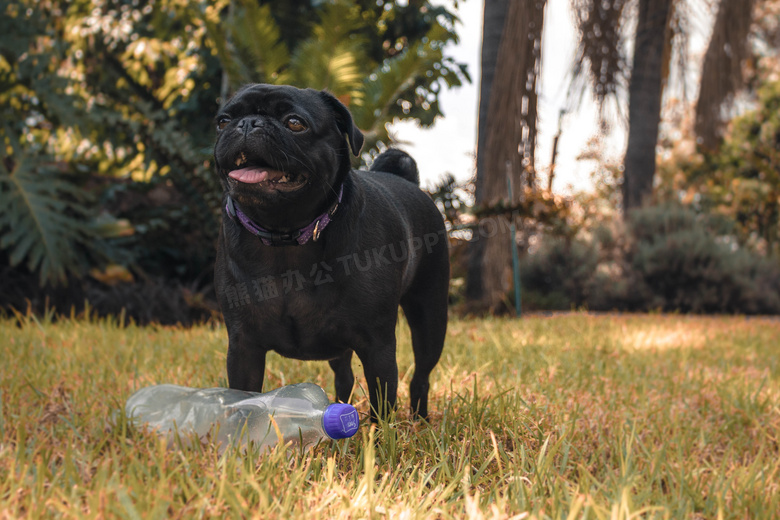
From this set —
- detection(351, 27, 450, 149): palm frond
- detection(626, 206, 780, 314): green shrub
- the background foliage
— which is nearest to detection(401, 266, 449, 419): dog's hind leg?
the background foliage

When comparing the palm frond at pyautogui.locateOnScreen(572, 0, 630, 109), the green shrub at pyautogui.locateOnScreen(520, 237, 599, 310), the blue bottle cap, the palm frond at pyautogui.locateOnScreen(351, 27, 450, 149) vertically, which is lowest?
the green shrub at pyautogui.locateOnScreen(520, 237, 599, 310)

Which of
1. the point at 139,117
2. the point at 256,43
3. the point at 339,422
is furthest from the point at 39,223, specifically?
the point at 339,422

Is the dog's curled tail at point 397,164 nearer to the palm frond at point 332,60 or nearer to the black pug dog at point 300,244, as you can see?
the black pug dog at point 300,244

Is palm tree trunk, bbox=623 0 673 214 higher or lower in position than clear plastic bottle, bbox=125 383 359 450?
higher

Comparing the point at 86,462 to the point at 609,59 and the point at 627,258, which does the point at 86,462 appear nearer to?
the point at 627,258

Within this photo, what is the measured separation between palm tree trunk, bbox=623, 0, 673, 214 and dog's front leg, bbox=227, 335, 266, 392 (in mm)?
9865

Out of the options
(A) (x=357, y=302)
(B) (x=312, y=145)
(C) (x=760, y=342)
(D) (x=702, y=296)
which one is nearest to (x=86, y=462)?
(A) (x=357, y=302)

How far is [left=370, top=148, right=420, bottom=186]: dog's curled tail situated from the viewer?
116 inches

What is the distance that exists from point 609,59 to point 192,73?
689cm

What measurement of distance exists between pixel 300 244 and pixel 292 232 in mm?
48

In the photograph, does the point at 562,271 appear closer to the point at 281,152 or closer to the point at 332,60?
the point at 332,60

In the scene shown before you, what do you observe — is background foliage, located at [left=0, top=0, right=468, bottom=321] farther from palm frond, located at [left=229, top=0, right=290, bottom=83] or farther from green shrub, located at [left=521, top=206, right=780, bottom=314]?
green shrub, located at [left=521, top=206, right=780, bottom=314]

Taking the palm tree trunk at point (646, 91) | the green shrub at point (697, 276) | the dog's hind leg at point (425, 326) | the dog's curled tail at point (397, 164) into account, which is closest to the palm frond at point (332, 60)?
the dog's curled tail at point (397, 164)

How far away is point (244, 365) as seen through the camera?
209 centimetres
